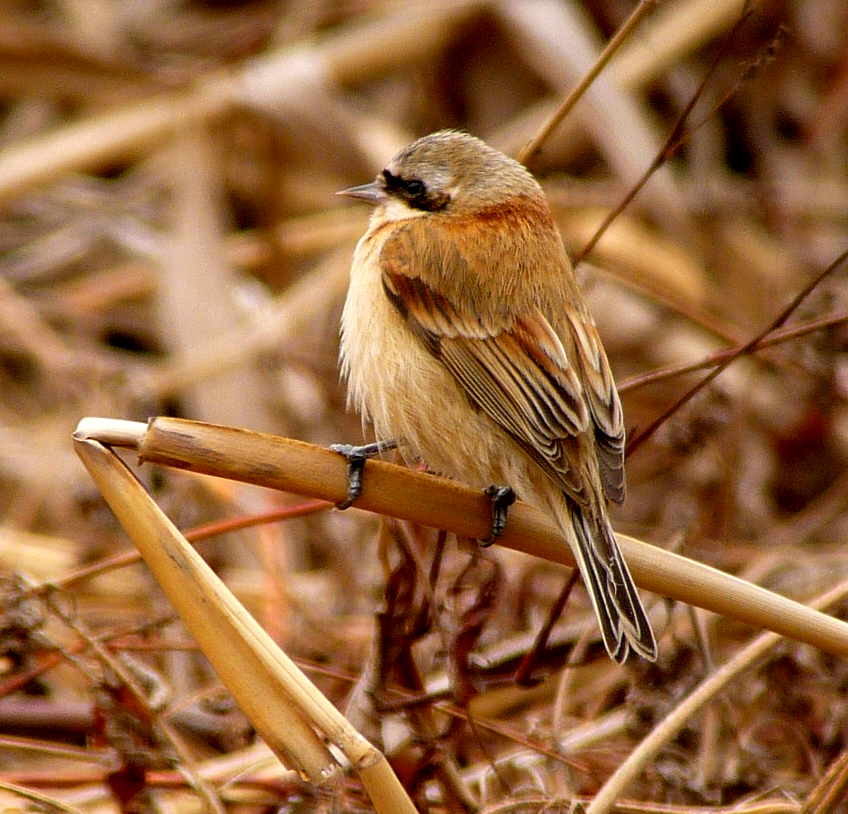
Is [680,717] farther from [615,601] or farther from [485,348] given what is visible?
[485,348]

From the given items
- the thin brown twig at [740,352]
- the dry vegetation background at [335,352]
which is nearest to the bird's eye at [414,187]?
the dry vegetation background at [335,352]

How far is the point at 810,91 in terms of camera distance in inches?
288

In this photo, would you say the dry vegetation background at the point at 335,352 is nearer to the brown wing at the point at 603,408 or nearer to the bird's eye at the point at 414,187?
the brown wing at the point at 603,408

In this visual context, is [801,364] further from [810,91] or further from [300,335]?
[810,91]

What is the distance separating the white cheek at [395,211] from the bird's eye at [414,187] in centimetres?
4

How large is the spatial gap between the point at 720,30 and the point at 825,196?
3.80 feet

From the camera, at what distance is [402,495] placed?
8.85 ft

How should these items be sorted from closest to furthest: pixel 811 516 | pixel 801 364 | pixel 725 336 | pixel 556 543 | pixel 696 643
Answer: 1. pixel 556 543
2. pixel 696 643
3. pixel 725 336
4. pixel 801 364
5. pixel 811 516

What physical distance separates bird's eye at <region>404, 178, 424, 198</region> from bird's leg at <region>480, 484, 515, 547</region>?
1.04m

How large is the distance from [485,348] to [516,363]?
0.10 meters

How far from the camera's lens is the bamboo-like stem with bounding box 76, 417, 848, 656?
246 cm

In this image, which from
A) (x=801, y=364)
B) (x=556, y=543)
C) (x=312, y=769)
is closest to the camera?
(x=312, y=769)

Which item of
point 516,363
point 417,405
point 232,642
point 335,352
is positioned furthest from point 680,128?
point 335,352

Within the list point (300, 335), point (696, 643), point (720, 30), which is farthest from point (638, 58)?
point (696, 643)
